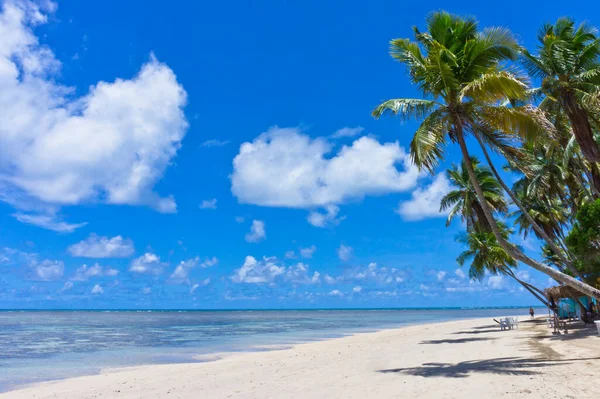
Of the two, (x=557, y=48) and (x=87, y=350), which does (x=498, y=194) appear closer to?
(x=557, y=48)

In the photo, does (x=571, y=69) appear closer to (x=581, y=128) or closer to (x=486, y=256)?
(x=581, y=128)

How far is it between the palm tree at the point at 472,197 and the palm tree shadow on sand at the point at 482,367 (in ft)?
52.9

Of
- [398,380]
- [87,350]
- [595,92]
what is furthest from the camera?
[87,350]

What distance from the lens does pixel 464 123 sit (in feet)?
35.8

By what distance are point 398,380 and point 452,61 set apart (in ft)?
24.7

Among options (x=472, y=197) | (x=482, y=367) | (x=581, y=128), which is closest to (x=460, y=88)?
(x=581, y=128)

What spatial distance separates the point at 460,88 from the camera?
10703 mm

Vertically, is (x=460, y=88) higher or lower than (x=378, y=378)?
higher

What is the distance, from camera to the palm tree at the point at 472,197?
26081 millimetres

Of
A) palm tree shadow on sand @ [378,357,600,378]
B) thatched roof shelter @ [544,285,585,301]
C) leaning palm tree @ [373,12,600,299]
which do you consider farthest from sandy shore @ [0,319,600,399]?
thatched roof shelter @ [544,285,585,301]

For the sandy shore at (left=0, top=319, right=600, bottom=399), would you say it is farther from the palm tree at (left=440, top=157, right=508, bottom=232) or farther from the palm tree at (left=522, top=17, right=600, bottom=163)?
the palm tree at (left=440, top=157, right=508, bottom=232)

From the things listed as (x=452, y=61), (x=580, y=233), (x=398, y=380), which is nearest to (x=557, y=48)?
(x=452, y=61)

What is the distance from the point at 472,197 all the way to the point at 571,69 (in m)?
14.3

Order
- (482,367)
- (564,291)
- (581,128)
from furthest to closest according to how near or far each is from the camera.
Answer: (564,291) → (581,128) → (482,367)
